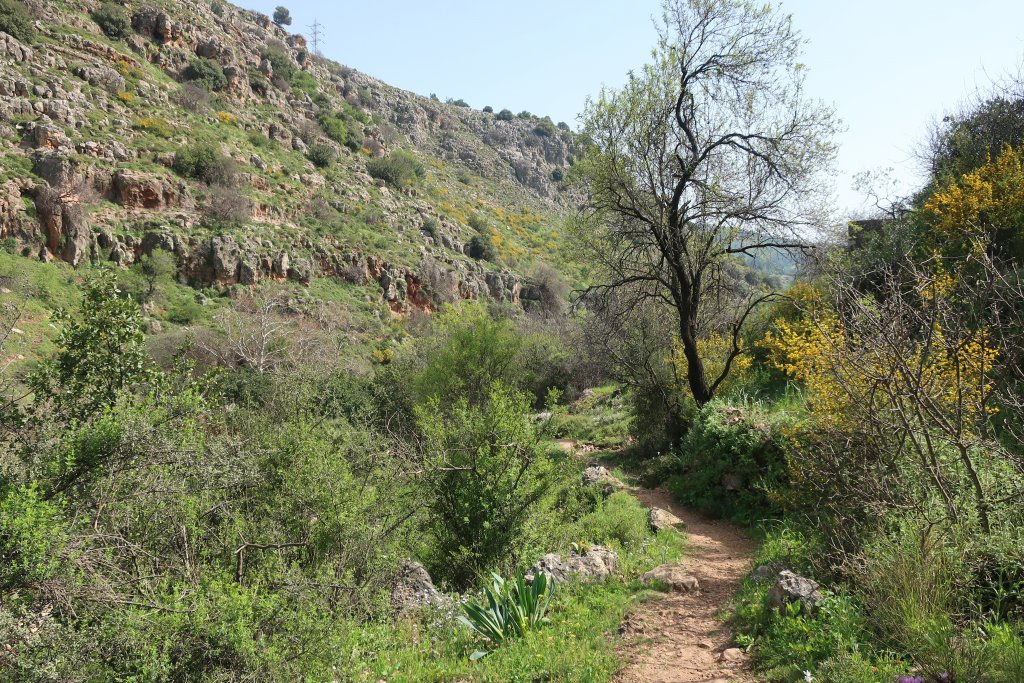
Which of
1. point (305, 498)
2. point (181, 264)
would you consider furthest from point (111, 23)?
point (305, 498)

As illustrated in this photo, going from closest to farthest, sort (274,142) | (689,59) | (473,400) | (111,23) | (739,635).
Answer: (739,635), (689,59), (473,400), (111,23), (274,142)

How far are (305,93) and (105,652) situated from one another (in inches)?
2268

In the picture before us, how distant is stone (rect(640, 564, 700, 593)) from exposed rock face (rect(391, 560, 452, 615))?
2249 mm

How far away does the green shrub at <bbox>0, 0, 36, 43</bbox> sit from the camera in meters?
28.4

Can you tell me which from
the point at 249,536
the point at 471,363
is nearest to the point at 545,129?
the point at 471,363

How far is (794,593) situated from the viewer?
4.23 metres

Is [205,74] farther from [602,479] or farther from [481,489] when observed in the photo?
[481,489]

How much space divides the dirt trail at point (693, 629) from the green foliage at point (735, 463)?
105cm

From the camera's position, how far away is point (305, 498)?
19.7 ft

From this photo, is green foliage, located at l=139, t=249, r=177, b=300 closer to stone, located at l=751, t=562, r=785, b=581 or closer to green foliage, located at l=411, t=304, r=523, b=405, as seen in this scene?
green foliage, located at l=411, t=304, r=523, b=405

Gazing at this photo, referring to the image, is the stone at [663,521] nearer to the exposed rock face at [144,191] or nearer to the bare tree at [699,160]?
the bare tree at [699,160]

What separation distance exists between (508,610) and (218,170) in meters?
34.6

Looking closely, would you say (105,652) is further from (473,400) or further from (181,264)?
(181,264)

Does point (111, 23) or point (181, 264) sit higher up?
point (111, 23)
